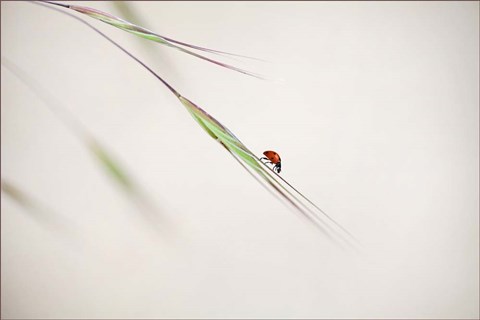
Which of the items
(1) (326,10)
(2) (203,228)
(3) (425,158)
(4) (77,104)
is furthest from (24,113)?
(3) (425,158)

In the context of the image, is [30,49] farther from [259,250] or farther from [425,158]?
[425,158]

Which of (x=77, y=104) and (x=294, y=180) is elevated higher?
(x=77, y=104)

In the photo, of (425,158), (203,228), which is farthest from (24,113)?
(425,158)

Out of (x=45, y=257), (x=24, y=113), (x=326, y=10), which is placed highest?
(x=326, y=10)

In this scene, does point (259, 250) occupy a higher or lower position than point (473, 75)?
lower

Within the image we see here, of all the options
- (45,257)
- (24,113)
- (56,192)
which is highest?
(24,113)

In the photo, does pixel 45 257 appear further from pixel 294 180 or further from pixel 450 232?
pixel 450 232
